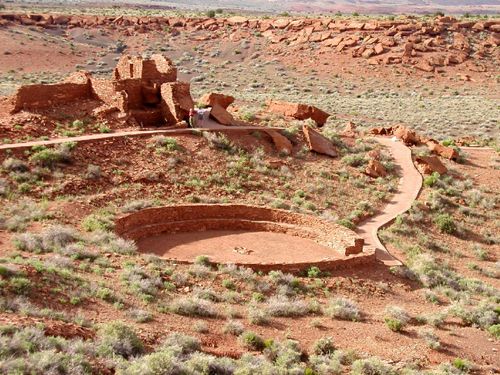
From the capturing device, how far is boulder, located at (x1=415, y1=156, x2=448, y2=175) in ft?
Answer: 92.6

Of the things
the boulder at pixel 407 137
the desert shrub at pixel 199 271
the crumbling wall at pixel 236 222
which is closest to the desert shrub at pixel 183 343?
the desert shrub at pixel 199 271

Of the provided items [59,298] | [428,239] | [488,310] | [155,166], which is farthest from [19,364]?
[428,239]

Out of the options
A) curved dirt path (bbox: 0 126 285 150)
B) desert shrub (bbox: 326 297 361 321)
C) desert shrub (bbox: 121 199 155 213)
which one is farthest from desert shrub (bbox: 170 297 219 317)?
curved dirt path (bbox: 0 126 285 150)

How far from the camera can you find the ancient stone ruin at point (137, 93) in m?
24.7

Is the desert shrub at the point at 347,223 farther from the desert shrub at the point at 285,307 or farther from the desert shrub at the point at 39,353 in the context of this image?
the desert shrub at the point at 39,353

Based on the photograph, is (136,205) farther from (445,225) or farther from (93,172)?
(445,225)

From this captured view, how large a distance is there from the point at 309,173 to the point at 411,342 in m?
12.2

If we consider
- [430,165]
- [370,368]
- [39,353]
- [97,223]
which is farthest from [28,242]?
[430,165]

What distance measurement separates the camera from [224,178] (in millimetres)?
23094

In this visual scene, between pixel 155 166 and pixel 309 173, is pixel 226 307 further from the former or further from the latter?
pixel 309 173

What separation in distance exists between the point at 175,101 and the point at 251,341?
14868 mm

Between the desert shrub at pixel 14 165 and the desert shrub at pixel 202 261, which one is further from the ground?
the desert shrub at pixel 14 165

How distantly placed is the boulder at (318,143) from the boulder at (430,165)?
433cm

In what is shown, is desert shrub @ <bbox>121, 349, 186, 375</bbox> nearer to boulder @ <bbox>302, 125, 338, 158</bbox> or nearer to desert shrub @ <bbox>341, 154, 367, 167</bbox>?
desert shrub @ <bbox>341, 154, 367, 167</bbox>
